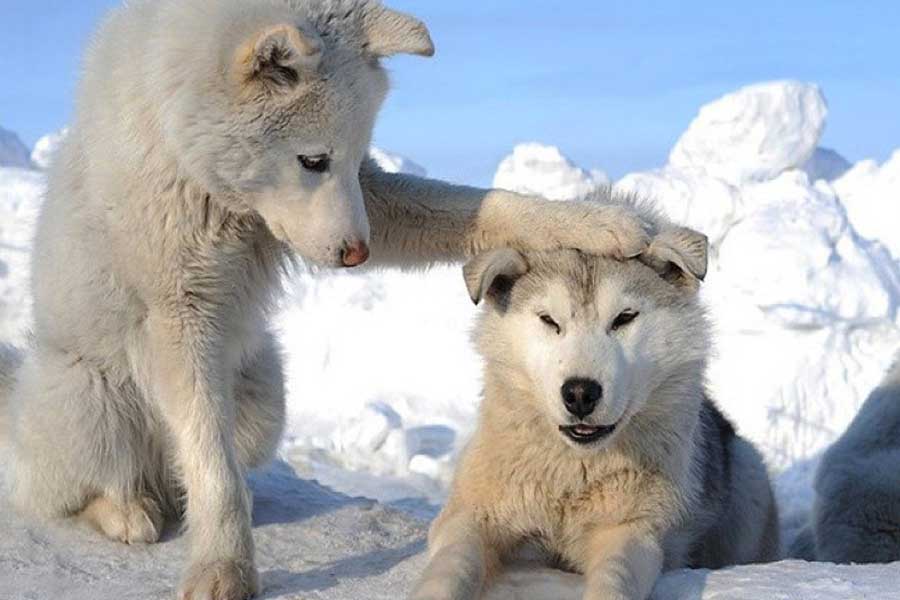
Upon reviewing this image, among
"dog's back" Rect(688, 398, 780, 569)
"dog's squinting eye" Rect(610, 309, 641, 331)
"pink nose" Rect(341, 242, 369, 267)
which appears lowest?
"dog's back" Rect(688, 398, 780, 569)

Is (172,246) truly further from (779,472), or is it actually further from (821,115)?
(821,115)

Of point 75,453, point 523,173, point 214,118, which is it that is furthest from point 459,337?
point 214,118

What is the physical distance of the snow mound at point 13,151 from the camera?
47.1 ft

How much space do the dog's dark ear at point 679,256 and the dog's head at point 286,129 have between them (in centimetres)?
93

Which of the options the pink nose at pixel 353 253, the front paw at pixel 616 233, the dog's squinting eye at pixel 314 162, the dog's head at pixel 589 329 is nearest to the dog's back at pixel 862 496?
the dog's head at pixel 589 329

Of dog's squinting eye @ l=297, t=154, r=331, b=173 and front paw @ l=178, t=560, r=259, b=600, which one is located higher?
dog's squinting eye @ l=297, t=154, r=331, b=173

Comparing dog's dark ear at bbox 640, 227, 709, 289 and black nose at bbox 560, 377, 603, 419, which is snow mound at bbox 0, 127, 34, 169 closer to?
dog's dark ear at bbox 640, 227, 709, 289

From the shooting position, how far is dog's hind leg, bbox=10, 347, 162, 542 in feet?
15.6

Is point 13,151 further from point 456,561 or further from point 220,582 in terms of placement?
point 456,561

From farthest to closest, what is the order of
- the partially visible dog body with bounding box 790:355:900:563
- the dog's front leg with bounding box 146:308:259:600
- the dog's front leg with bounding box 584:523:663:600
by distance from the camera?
the partially visible dog body with bounding box 790:355:900:563, the dog's front leg with bounding box 146:308:259:600, the dog's front leg with bounding box 584:523:663:600

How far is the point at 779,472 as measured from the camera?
8.93m

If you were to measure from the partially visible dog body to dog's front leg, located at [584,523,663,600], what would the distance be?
5.65ft

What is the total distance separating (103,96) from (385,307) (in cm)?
679

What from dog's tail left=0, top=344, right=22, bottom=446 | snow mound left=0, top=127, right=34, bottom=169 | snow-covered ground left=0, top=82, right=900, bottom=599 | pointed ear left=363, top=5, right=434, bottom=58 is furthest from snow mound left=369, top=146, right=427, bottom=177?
pointed ear left=363, top=5, right=434, bottom=58
